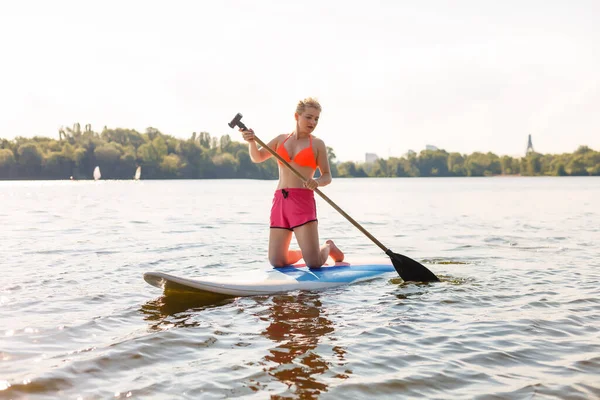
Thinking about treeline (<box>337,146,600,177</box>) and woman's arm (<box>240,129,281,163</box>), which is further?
treeline (<box>337,146,600,177</box>)

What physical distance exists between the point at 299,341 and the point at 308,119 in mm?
2924

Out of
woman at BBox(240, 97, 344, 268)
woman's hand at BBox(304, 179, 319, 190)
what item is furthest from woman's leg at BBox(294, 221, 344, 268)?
woman's hand at BBox(304, 179, 319, 190)

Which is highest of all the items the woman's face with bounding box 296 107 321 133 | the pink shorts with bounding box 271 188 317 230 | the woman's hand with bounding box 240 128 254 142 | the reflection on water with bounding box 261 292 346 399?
the woman's face with bounding box 296 107 321 133

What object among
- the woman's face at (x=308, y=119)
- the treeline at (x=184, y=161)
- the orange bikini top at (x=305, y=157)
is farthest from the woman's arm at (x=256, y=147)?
the treeline at (x=184, y=161)

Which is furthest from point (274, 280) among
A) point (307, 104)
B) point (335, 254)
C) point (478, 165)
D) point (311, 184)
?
point (478, 165)

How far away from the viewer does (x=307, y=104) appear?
22.5 ft

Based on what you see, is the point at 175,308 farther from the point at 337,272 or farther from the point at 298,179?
the point at 337,272

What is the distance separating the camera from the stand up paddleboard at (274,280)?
20.4 ft

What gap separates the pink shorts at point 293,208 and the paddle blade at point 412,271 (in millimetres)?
1332

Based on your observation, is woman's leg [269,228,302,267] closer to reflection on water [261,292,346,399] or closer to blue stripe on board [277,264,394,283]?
blue stripe on board [277,264,394,283]

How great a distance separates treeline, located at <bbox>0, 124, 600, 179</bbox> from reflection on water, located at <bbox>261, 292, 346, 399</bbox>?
101m

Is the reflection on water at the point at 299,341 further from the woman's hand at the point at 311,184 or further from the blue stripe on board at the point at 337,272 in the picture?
the woman's hand at the point at 311,184

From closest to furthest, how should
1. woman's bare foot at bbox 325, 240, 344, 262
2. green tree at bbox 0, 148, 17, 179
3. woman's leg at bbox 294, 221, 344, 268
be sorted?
woman's leg at bbox 294, 221, 344, 268 < woman's bare foot at bbox 325, 240, 344, 262 < green tree at bbox 0, 148, 17, 179

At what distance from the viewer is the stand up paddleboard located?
6.21 m
